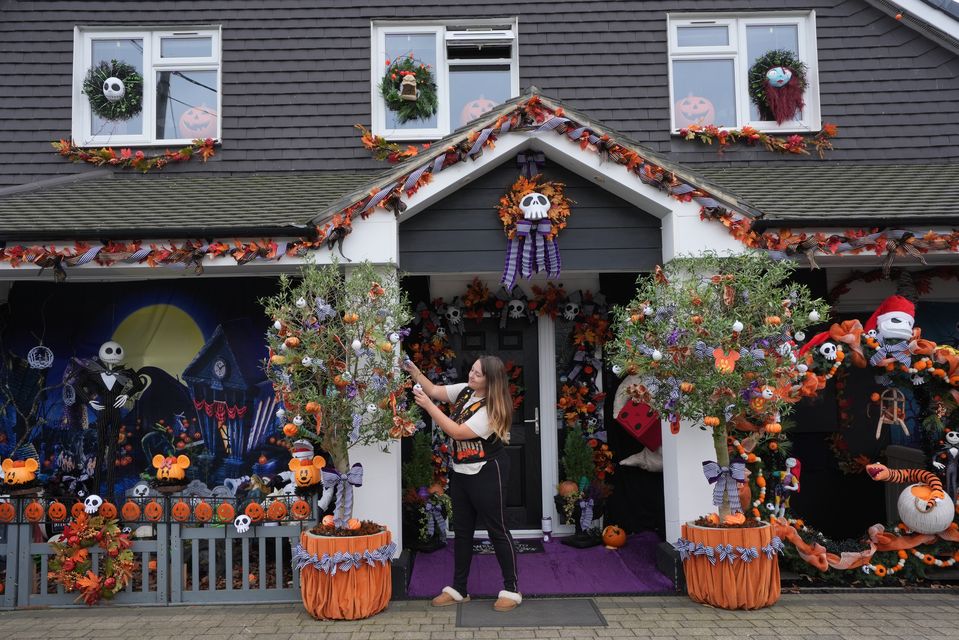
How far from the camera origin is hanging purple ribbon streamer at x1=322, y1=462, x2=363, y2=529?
484cm

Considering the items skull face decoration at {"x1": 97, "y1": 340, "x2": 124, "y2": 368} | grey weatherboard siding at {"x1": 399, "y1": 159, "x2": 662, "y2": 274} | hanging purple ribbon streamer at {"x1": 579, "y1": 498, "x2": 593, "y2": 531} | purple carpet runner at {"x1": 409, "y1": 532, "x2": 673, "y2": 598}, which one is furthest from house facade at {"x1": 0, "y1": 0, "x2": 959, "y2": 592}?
grey weatherboard siding at {"x1": 399, "y1": 159, "x2": 662, "y2": 274}

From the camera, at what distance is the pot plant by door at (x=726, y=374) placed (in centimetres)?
471

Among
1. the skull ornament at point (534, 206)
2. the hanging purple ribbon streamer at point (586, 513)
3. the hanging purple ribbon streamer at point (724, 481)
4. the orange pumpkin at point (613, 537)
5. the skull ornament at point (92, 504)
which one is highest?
the skull ornament at point (534, 206)

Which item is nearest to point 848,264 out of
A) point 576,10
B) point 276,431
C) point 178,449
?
point 576,10

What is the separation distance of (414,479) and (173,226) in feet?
9.57

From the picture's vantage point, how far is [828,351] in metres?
5.21

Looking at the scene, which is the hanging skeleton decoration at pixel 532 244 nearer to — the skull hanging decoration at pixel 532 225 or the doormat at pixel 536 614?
the skull hanging decoration at pixel 532 225

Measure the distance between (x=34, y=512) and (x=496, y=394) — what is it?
11.3 feet

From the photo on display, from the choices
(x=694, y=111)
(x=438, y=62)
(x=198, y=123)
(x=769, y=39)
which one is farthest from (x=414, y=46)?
(x=769, y=39)

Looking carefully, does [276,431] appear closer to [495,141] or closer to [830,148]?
[495,141]

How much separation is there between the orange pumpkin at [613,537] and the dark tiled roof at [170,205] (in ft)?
12.3

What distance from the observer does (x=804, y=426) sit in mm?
6816

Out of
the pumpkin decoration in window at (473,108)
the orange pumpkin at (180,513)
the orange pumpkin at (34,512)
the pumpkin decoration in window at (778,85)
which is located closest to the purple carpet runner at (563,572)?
the orange pumpkin at (180,513)

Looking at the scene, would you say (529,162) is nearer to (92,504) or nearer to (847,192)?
(847,192)
